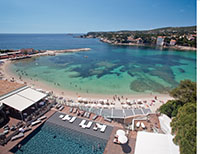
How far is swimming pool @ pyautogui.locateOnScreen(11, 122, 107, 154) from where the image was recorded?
9711 mm

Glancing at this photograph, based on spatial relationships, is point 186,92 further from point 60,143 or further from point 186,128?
point 60,143

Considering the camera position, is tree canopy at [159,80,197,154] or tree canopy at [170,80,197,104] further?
tree canopy at [170,80,197,104]

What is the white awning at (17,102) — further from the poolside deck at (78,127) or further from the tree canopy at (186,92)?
the tree canopy at (186,92)

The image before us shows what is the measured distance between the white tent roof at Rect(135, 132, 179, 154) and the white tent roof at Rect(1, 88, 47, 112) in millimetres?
12578

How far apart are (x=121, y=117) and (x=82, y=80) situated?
55.6 feet

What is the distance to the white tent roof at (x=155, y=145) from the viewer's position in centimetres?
871

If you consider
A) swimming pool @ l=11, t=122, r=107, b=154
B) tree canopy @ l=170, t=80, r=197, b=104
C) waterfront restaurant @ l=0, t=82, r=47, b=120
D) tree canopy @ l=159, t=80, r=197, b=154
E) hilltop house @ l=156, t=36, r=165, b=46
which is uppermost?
hilltop house @ l=156, t=36, r=165, b=46

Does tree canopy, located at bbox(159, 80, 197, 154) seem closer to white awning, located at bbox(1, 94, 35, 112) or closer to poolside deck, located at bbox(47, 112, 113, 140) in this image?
poolside deck, located at bbox(47, 112, 113, 140)

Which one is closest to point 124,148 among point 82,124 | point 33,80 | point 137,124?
point 137,124

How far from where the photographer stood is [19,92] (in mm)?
15586

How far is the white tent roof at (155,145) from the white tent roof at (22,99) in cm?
1258

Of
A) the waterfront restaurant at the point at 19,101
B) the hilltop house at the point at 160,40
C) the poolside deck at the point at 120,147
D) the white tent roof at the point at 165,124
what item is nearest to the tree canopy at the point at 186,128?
the white tent roof at the point at 165,124

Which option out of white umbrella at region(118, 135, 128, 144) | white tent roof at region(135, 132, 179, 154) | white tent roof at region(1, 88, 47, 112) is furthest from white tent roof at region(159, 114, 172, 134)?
white tent roof at region(1, 88, 47, 112)

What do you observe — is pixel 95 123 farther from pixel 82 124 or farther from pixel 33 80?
pixel 33 80
